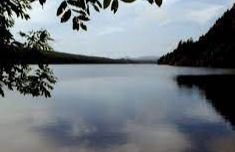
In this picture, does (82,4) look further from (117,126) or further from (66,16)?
(117,126)

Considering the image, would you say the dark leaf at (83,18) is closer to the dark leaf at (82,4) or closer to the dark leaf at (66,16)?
the dark leaf at (82,4)

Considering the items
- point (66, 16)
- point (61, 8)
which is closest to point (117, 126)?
point (66, 16)

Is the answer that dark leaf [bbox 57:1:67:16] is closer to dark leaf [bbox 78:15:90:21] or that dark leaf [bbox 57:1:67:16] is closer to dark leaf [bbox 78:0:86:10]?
dark leaf [bbox 78:0:86:10]

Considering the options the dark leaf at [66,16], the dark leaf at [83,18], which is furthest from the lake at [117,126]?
the dark leaf at [66,16]

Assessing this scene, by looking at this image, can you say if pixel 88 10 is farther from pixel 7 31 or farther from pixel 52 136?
pixel 52 136

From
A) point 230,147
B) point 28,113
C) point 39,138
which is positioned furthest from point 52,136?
point 28,113

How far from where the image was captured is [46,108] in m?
58.5

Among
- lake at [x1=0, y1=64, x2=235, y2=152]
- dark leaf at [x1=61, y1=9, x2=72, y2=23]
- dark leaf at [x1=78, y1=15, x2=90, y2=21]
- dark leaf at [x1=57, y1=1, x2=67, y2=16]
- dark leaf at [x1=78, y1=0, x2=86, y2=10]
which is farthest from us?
lake at [x1=0, y1=64, x2=235, y2=152]

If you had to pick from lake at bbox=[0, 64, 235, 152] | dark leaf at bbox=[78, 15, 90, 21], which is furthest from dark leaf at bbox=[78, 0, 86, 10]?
lake at bbox=[0, 64, 235, 152]

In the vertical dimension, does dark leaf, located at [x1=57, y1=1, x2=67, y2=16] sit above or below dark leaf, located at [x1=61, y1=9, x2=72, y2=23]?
above

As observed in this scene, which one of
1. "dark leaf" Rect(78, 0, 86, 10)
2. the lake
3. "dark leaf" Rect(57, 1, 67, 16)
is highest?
A: "dark leaf" Rect(78, 0, 86, 10)

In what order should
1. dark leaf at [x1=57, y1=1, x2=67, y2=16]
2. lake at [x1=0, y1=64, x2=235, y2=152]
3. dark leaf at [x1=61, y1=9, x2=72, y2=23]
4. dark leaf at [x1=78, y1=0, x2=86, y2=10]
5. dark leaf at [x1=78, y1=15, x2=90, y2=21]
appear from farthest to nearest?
lake at [x1=0, y1=64, x2=235, y2=152], dark leaf at [x1=78, y1=15, x2=90, y2=21], dark leaf at [x1=78, y1=0, x2=86, y2=10], dark leaf at [x1=61, y1=9, x2=72, y2=23], dark leaf at [x1=57, y1=1, x2=67, y2=16]

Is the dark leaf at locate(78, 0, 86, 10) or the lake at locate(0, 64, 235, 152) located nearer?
the dark leaf at locate(78, 0, 86, 10)

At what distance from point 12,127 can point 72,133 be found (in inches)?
257
